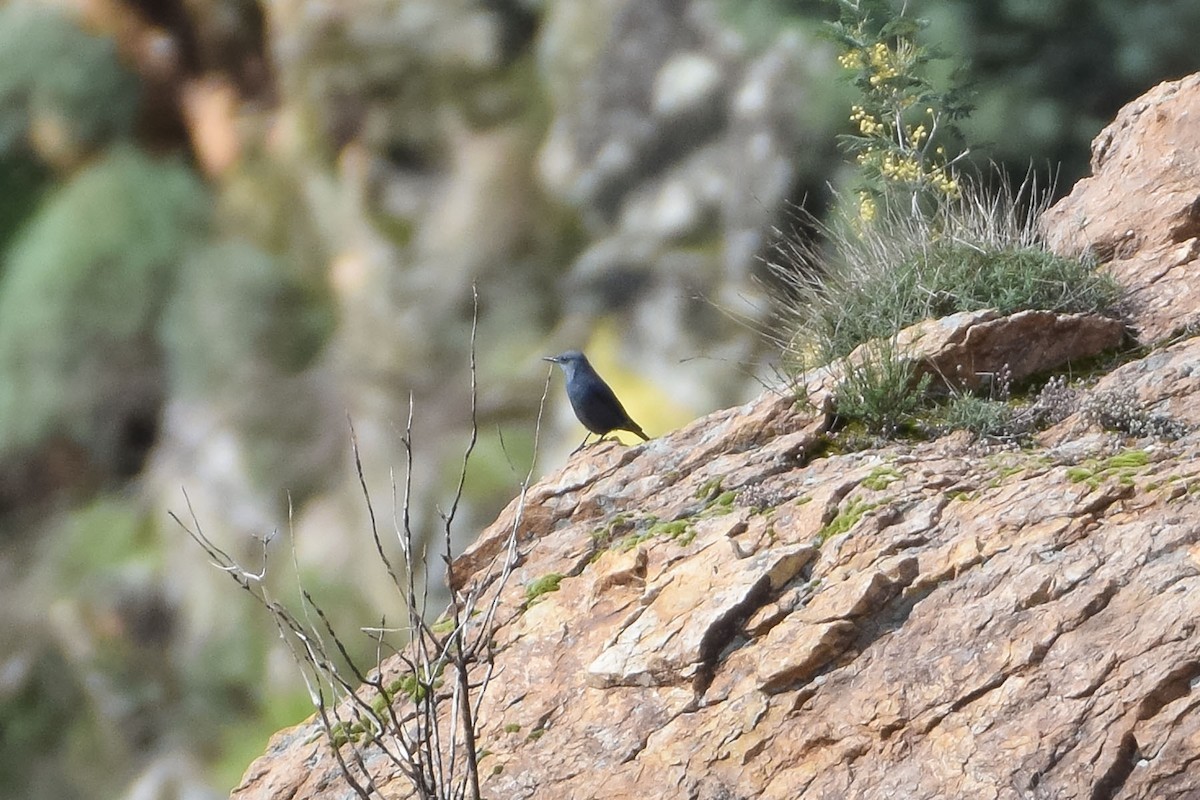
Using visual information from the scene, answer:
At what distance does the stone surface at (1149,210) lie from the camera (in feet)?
20.6

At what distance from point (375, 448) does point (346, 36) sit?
18.5 ft

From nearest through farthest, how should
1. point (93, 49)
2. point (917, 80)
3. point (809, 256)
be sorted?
point (809, 256)
point (917, 80)
point (93, 49)

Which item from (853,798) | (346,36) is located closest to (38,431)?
(346,36)

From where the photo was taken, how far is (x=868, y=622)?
451 centimetres

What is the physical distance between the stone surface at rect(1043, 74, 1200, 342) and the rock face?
1.82 feet

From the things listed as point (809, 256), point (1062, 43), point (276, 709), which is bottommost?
point (809, 256)

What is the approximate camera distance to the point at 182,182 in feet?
66.5

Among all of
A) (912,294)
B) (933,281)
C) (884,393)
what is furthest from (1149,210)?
(884,393)

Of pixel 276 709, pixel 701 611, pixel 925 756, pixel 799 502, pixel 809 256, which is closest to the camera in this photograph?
pixel 925 756

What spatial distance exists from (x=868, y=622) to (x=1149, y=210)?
11.6 feet

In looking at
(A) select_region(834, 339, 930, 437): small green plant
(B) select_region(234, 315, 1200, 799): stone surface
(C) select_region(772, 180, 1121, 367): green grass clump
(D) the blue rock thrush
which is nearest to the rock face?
(B) select_region(234, 315, 1200, 799): stone surface

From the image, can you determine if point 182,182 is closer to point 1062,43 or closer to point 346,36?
point 346,36

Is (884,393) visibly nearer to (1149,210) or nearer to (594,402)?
(594,402)

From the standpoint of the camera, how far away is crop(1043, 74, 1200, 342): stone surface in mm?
6289
